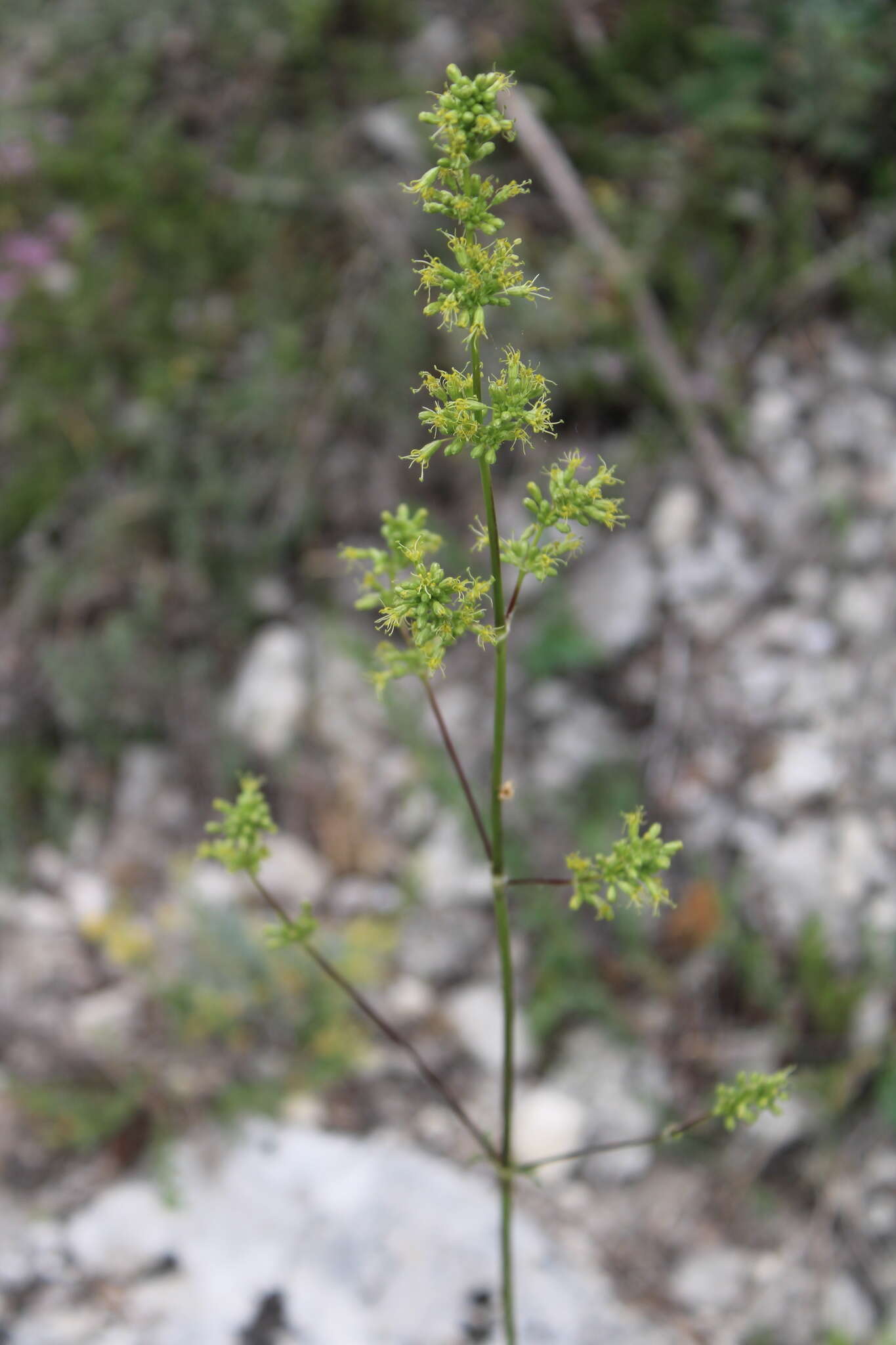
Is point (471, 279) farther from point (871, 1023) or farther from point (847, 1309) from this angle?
point (847, 1309)

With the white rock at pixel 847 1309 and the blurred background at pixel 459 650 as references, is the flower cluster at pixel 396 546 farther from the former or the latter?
the white rock at pixel 847 1309

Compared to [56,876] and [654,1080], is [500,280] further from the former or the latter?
[56,876]

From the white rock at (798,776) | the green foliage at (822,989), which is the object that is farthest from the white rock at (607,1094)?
the white rock at (798,776)

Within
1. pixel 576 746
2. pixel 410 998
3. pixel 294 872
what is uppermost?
pixel 576 746

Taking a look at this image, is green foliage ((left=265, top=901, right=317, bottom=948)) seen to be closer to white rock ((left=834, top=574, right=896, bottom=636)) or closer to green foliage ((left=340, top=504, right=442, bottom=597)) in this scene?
green foliage ((left=340, top=504, right=442, bottom=597))

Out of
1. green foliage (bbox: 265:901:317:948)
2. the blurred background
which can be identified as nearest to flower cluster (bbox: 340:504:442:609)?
green foliage (bbox: 265:901:317:948)

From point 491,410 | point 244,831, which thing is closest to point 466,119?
point 491,410

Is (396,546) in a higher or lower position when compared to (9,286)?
lower
